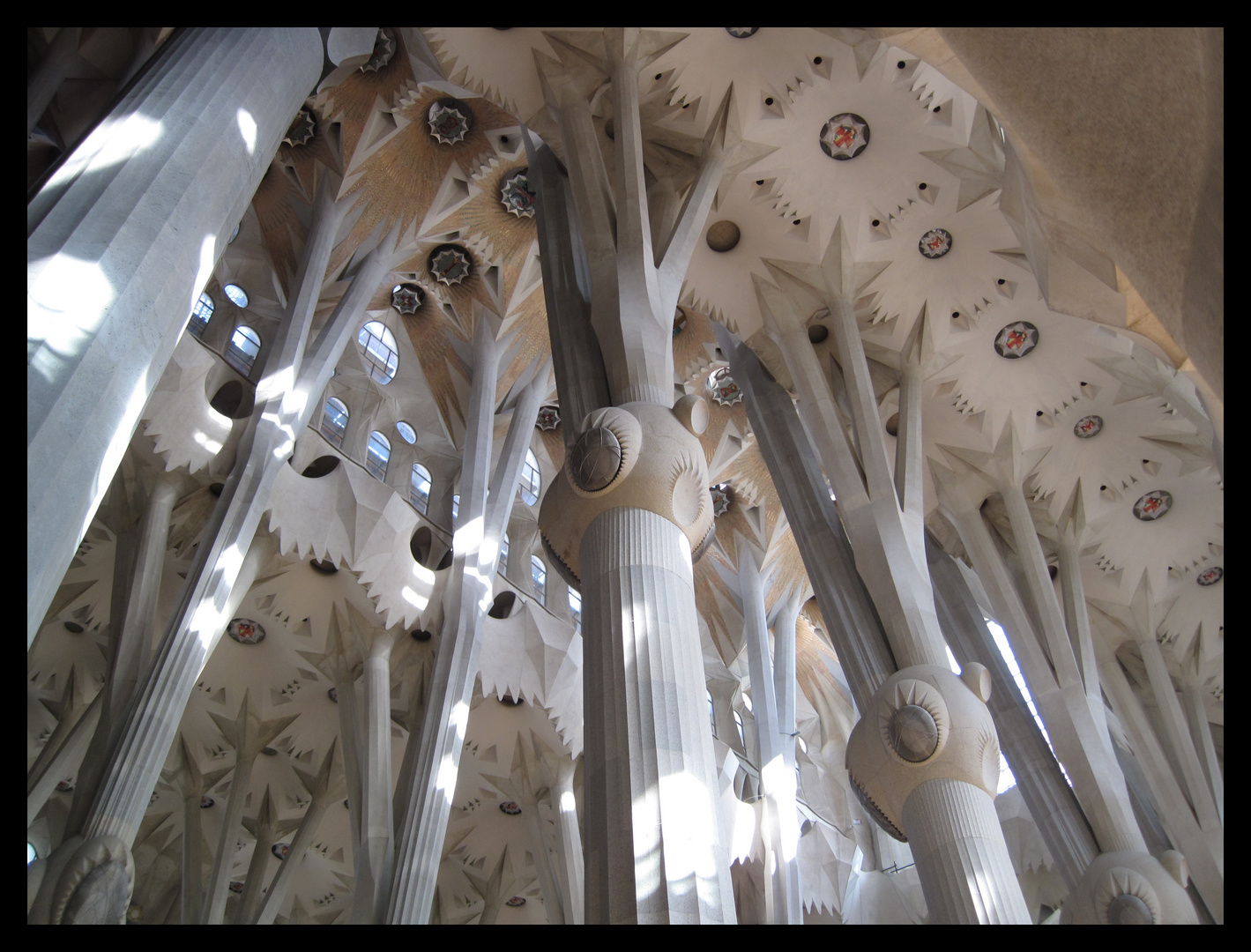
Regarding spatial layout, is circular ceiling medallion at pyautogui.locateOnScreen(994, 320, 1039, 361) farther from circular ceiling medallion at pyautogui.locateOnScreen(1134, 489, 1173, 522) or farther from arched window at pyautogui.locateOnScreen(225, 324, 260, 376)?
arched window at pyautogui.locateOnScreen(225, 324, 260, 376)

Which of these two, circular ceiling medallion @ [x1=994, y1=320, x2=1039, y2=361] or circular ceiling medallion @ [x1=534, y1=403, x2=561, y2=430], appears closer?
circular ceiling medallion @ [x1=994, y1=320, x2=1039, y2=361]

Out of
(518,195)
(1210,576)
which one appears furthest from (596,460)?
(1210,576)

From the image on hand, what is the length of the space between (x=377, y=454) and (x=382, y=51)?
5.40m

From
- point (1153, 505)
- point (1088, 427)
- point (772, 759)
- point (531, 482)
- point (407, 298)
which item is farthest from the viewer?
point (531, 482)

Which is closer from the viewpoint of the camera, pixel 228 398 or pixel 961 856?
pixel 961 856

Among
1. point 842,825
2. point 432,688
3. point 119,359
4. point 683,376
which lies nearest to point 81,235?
point 119,359

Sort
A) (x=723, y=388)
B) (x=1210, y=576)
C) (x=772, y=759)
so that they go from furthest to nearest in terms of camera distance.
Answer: (x=723, y=388)
(x=772, y=759)
(x=1210, y=576)

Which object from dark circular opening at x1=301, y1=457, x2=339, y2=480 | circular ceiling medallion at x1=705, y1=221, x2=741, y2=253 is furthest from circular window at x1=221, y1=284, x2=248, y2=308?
circular ceiling medallion at x1=705, y1=221, x2=741, y2=253

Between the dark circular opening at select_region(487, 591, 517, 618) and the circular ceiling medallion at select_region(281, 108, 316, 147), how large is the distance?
6131mm

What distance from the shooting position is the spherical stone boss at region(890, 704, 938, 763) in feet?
27.9

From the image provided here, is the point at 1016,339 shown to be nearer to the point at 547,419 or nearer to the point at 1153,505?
the point at 1153,505

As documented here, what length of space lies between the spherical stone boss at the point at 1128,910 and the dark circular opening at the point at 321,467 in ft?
32.6

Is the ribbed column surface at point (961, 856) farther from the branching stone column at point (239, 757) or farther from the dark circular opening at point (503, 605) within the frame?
the branching stone column at point (239, 757)

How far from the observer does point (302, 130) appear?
532 inches
